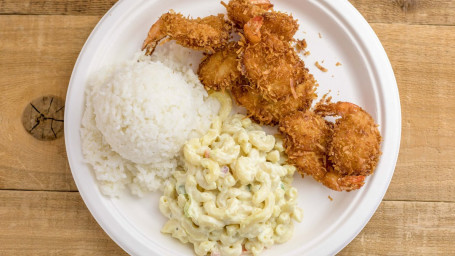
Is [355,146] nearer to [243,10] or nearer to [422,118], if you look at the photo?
[422,118]

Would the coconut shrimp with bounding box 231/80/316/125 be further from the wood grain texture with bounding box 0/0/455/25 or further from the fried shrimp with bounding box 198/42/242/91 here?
the wood grain texture with bounding box 0/0/455/25

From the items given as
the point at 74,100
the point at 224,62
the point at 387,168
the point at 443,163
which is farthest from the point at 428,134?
the point at 74,100

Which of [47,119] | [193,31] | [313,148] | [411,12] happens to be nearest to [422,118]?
[411,12]

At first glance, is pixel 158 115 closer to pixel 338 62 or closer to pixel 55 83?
pixel 55 83

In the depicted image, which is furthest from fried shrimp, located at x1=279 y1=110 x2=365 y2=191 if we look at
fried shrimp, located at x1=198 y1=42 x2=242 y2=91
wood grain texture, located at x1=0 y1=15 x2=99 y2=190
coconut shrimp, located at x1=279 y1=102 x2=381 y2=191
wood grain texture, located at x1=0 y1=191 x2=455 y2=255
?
wood grain texture, located at x1=0 y1=15 x2=99 y2=190

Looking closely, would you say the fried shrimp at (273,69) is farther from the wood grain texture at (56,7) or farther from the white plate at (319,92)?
the wood grain texture at (56,7)
